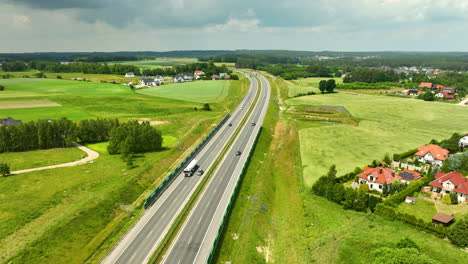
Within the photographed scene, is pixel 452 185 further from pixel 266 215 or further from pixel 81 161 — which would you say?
pixel 81 161

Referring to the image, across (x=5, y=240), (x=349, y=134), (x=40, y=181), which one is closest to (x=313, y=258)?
(x=5, y=240)

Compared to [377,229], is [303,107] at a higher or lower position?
higher

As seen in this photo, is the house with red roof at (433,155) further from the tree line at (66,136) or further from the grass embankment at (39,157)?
the grass embankment at (39,157)

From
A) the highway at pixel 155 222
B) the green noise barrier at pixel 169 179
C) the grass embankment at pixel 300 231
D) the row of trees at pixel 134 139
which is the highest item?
the row of trees at pixel 134 139

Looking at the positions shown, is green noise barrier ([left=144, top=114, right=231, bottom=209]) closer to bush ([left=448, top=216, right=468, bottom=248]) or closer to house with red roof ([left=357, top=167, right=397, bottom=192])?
house with red roof ([left=357, top=167, right=397, bottom=192])

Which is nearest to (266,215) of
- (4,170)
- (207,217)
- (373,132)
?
(207,217)

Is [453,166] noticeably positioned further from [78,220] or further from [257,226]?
[78,220]

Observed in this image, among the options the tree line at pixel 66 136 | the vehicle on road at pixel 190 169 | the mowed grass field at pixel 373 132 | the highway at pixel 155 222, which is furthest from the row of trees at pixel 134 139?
the mowed grass field at pixel 373 132
